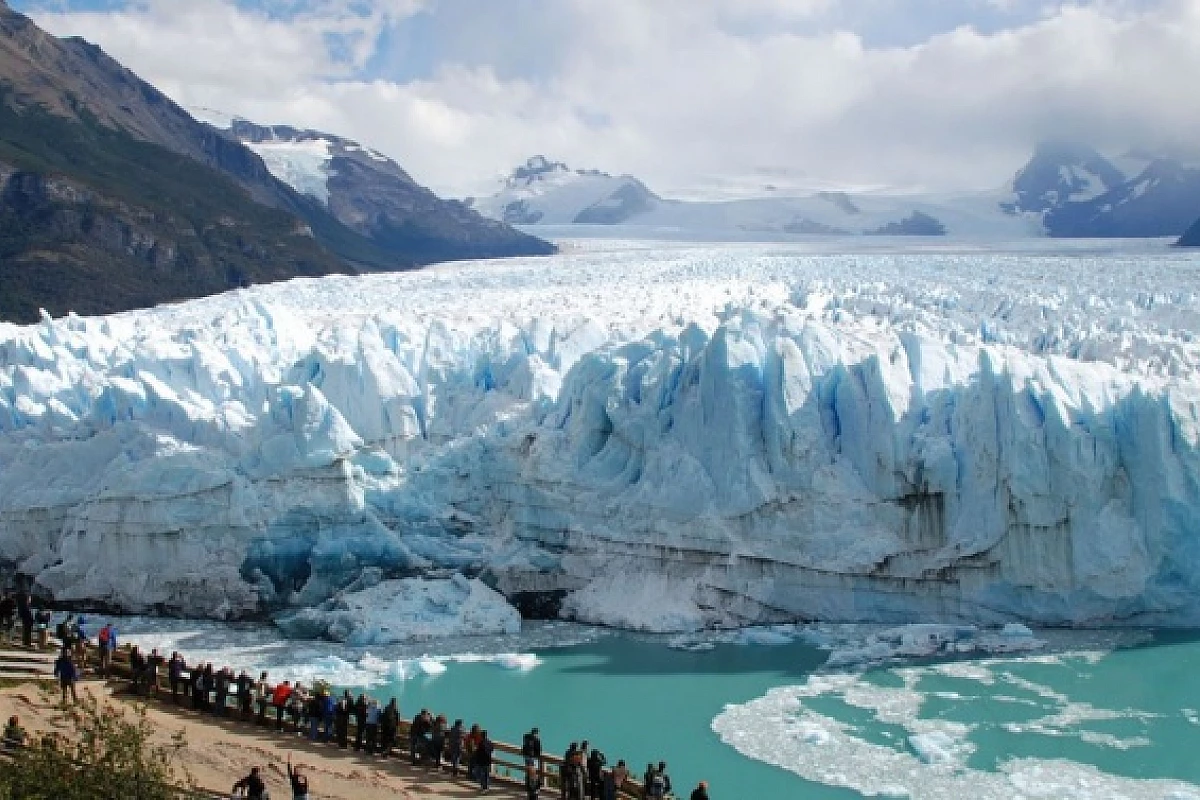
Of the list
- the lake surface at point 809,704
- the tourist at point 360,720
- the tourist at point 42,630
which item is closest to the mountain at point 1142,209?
the lake surface at point 809,704

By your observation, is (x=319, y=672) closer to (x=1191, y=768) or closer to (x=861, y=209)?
(x=1191, y=768)

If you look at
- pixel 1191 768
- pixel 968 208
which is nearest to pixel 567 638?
pixel 1191 768

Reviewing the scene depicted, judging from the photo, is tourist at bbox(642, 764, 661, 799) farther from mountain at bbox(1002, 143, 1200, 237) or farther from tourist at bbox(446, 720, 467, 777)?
mountain at bbox(1002, 143, 1200, 237)

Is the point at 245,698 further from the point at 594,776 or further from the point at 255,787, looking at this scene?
the point at 594,776

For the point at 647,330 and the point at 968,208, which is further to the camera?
the point at 968,208

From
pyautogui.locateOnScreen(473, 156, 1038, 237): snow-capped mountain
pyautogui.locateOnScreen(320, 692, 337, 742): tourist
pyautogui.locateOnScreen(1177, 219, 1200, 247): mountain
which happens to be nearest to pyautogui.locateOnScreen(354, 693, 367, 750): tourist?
pyautogui.locateOnScreen(320, 692, 337, 742): tourist

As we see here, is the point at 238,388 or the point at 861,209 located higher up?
the point at 861,209

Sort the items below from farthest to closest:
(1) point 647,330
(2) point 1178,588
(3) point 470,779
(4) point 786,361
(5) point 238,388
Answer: (1) point 647,330, (5) point 238,388, (4) point 786,361, (2) point 1178,588, (3) point 470,779
